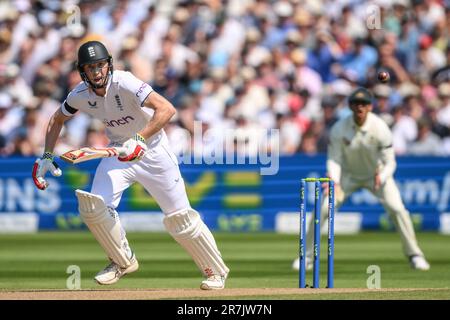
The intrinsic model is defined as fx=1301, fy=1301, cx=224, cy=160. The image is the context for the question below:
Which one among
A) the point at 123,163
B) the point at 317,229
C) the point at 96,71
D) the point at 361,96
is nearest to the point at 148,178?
the point at 123,163

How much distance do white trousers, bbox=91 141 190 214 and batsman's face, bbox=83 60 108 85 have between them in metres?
0.70

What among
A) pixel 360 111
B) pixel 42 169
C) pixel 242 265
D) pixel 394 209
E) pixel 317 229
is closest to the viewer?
pixel 42 169

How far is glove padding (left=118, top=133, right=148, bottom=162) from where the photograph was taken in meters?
9.80

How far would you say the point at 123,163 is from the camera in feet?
33.6

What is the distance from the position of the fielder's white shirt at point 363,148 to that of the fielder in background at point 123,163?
3502mm

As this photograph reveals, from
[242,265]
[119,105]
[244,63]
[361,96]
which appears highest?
[244,63]

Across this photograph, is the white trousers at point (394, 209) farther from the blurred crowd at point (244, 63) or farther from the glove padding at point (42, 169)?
the blurred crowd at point (244, 63)

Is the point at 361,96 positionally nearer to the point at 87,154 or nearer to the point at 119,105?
the point at 119,105

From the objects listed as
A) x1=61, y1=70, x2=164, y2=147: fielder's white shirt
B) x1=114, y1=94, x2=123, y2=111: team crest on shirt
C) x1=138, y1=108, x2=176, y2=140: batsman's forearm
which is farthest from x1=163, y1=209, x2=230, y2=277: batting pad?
x1=114, y1=94, x2=123, y2=111: team crest on shirt

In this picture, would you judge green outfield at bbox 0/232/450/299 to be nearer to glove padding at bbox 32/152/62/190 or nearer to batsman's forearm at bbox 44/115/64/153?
glove padding at bbox 32/152/62/190

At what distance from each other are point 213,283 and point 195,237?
0.42 m

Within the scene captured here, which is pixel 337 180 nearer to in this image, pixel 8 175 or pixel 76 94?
pixel 76 94
